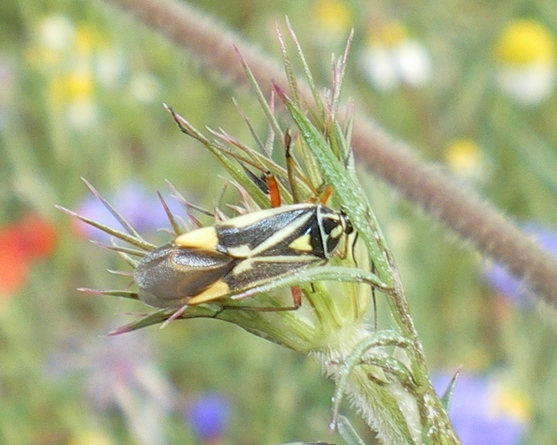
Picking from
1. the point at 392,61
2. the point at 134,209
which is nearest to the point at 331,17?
the point at 392,61

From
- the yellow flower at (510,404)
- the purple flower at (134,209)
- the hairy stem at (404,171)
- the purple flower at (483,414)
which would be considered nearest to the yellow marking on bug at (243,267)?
the hairy stem at (404,171)

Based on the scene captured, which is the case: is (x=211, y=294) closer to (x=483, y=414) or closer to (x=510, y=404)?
(x=483, y=414)

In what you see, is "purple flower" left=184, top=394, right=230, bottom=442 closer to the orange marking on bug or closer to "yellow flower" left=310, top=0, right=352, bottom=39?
"yellow flower" left=310, top=0, right=352, bottom=39

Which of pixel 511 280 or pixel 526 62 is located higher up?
pixel 526 62

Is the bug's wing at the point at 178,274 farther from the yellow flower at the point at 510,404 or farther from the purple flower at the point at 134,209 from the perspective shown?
the purple flower at the point at 134,209

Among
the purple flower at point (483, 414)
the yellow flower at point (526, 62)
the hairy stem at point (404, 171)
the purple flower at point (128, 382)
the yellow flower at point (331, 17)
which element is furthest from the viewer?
the yellow flower at point (331, 17)

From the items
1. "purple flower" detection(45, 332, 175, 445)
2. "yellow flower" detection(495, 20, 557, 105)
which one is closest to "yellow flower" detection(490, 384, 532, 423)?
"purple flower" detection(45, 332, 175, 445)

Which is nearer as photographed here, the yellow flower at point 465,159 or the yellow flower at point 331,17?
the yellow flower at point 465,159
